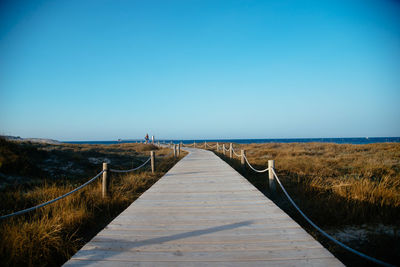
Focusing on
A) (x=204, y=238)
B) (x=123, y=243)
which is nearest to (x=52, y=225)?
(x=123, y=243)

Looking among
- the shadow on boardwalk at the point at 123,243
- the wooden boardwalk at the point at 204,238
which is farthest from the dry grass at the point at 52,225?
the wooden boardwalk at the point at 204,238

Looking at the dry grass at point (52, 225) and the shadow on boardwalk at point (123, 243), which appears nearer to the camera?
the shadow on boardwalk at point (123, 243)

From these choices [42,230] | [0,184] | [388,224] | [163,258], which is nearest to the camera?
[163,258]

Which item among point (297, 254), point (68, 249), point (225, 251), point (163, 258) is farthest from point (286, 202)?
point (68, 249)

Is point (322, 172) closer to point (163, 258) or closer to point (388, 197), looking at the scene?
point (388, 197)

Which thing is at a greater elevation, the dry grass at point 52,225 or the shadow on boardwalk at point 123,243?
the shadow on boardwalk at point 123,243

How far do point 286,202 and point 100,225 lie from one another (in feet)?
13.7

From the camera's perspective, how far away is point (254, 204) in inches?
144

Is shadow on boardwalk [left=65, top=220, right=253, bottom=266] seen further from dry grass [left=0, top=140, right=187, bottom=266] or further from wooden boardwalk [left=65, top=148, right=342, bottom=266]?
dry grass [left=0, top=140, right=187, bottom=266]

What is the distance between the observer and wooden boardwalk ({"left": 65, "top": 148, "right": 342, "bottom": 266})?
1.98 m

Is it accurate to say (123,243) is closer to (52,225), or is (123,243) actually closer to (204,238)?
(204,238)

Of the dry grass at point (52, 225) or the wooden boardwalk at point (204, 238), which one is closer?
the wooden boardwalk at point (204, 238)

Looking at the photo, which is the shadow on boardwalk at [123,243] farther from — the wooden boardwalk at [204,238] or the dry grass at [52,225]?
the dry grass at [52,225]

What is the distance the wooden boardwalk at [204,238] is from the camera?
198 centimetres
